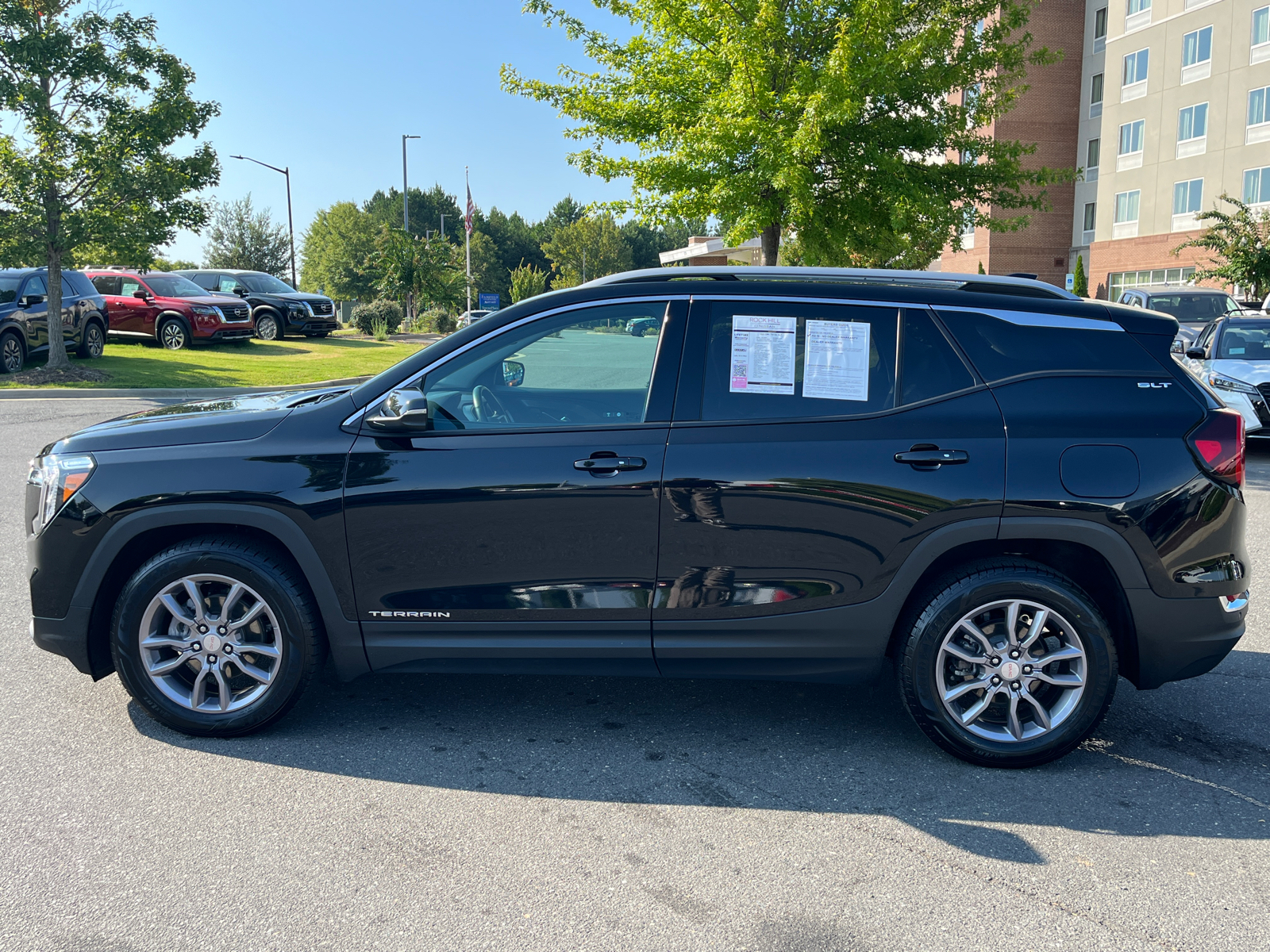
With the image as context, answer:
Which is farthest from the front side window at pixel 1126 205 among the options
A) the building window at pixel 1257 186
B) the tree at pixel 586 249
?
the tree at pixel 586 249

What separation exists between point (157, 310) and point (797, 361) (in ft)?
76.8

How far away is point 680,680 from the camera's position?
15.6 ft

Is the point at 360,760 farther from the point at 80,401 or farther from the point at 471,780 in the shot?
the point at 80,401

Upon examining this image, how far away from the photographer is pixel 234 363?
21906mm

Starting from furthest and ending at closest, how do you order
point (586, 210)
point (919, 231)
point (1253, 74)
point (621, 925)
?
1. point (1253, 74)
2. point (586, 210)
3. point (919, 231)
4. point (621, 925)

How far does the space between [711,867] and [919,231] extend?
1413cm

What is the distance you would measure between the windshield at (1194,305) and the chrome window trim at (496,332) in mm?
15796

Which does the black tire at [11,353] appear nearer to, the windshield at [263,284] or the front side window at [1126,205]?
the windshield at [263,284]

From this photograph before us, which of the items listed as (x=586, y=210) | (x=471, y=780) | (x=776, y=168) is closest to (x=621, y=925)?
(x=471, y=780)

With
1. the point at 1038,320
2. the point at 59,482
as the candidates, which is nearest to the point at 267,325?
the point at 59,482

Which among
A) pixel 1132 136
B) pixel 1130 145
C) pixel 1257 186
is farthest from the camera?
pixel 1130 145

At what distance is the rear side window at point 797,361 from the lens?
3.84m

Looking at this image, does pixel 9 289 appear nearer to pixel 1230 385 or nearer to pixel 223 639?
pixel 223 639

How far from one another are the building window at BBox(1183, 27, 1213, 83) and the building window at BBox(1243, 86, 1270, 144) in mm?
2672
